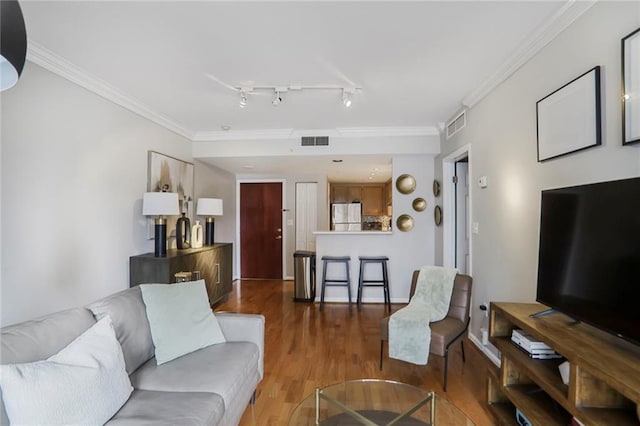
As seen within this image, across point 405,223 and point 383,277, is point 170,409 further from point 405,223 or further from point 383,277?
point 405,223

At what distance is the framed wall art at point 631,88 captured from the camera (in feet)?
4.24

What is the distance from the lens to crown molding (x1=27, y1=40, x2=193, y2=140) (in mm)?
2154

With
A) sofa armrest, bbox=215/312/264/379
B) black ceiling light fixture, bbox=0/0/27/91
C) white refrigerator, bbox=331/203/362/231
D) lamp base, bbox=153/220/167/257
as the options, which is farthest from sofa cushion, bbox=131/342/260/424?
white refrigerator, bbox=331/203/362/231

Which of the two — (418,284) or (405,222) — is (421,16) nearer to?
(418,284)

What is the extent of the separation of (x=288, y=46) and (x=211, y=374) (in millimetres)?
2082

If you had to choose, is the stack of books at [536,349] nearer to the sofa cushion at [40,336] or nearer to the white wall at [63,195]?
the sofa cushion at [40,336]

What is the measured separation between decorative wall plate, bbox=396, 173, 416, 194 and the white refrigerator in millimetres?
2921

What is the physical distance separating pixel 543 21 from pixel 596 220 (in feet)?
4.25

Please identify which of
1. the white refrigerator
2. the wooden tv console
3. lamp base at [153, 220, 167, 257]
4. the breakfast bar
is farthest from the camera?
the white refrigerator

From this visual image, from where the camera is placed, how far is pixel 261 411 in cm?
198

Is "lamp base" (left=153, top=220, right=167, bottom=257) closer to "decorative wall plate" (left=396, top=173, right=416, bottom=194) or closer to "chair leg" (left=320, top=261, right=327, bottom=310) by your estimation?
"chair leg" (left=320, top=261, right=327, bottom=310)

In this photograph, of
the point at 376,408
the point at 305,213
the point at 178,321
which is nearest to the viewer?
the point at 376,408

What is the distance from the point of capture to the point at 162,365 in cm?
165

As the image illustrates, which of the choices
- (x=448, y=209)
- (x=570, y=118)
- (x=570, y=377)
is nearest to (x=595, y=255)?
(x=570, y=377)
